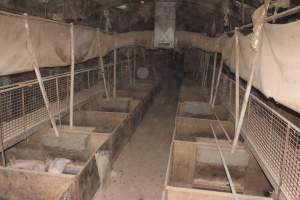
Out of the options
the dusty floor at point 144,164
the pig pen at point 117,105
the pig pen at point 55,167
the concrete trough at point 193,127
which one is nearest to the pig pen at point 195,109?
the dusty floor at point 144,164

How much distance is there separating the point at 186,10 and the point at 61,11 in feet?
22.2

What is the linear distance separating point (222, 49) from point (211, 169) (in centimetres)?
355

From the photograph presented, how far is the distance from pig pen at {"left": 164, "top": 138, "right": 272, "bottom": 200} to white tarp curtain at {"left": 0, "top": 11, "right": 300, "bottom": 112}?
139 cm

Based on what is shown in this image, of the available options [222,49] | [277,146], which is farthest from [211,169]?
[222,49]

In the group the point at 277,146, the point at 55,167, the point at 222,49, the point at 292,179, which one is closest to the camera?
the point at 292,179

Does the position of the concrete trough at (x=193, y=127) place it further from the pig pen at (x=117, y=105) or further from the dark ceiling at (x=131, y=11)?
the dark ceiling at (x=131, y=11)

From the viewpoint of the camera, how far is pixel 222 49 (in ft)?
24.4

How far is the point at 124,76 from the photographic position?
1339cm

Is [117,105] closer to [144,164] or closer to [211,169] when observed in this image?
[144,164]

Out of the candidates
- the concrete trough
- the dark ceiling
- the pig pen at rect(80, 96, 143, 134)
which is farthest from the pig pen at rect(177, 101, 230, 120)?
the dark ceiling

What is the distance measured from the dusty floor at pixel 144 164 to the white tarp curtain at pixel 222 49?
2.44m

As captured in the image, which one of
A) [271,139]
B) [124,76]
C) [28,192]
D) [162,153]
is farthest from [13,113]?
[124,76]

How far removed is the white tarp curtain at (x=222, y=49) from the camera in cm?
279

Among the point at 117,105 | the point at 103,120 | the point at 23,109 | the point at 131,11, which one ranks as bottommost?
the point at 103,120
